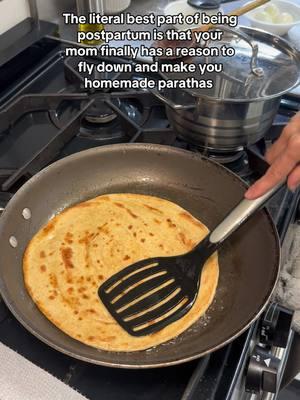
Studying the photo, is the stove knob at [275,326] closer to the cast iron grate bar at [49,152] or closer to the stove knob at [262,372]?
the stove knob at [262,372]

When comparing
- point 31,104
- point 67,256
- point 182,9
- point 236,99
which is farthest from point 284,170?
point 182,9

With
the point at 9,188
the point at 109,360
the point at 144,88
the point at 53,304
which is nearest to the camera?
the point at 109,360

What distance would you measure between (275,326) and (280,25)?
83cm

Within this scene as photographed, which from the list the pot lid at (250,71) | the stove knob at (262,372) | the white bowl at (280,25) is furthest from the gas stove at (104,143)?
the white bowl at (280,25)

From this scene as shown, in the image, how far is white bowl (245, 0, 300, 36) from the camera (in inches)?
45.0

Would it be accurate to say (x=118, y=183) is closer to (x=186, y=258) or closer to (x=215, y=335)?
(x=186, y=258)

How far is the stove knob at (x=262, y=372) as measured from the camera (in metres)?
0.59

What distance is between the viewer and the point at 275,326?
643 mm

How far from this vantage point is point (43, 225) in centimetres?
78

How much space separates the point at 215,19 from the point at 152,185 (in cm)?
47

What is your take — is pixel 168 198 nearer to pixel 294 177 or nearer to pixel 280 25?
pixel 294 177

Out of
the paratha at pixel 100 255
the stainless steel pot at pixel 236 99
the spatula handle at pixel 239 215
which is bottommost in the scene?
the paratha at pixel 100 255

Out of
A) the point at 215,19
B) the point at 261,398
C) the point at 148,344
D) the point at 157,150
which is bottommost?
the point at 261,398

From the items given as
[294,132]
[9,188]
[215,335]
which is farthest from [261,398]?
[9,188]
